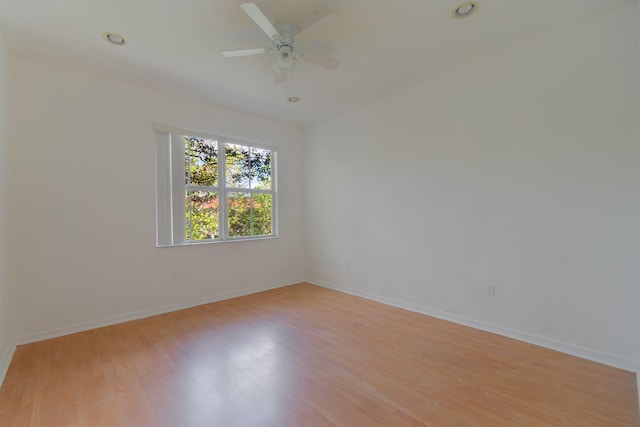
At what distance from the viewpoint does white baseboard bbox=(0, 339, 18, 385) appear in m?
2.09

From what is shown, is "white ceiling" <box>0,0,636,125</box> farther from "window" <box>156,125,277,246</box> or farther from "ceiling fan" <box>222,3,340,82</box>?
"window" <box>156,125,277,246</box>

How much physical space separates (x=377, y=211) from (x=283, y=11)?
2.46m

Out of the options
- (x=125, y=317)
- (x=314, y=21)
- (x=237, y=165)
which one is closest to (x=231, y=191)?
(x=237, y=165)

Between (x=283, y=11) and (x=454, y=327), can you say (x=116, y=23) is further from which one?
(x=454, y=327)

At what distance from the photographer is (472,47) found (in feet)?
8.41

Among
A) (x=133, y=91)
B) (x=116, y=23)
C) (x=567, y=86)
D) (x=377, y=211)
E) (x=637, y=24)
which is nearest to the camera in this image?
(x=637, y=24)

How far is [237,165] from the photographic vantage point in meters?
4.15

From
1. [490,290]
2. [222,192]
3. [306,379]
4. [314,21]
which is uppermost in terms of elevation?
[314,21]

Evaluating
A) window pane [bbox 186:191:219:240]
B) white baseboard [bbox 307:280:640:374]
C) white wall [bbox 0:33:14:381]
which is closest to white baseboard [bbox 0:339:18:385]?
white wall [bbox 0:33:14:381]

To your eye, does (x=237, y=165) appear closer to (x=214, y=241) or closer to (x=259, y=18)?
(x=214, y=241)

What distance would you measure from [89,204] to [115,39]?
1617 millimetres

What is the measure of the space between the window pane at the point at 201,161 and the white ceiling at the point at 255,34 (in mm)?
718

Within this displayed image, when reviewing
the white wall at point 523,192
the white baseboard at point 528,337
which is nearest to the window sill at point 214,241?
the white wall at point 523,192

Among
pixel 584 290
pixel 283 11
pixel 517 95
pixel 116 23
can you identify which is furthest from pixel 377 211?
pixel 116 23
